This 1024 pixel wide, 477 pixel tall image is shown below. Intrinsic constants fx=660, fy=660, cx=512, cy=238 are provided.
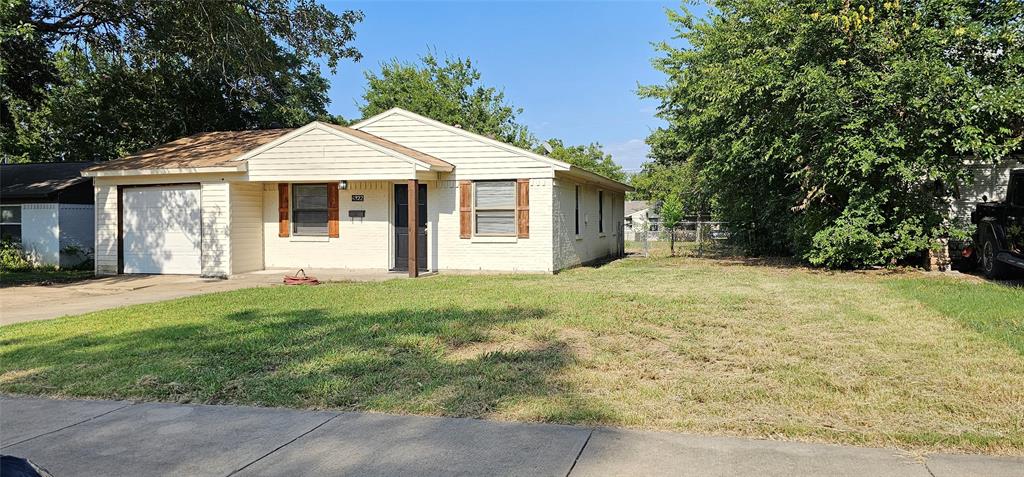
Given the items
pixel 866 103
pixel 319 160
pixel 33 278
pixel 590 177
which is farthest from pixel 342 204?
pixel 866 103

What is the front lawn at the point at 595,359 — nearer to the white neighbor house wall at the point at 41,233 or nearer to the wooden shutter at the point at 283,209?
the wooden shutter at the point at 283,209

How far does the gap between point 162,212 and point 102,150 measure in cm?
1319

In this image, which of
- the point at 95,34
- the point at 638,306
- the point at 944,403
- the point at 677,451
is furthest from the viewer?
the point at 95,34

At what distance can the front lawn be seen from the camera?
15.1ft

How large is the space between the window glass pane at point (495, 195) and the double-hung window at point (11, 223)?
14.7 metres

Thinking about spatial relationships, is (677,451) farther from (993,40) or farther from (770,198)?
(770,198)

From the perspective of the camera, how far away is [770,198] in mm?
18000

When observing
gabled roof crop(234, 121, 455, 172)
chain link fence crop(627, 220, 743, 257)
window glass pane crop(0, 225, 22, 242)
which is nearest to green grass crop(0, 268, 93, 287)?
window glass pane crop(0, 225, 22, 242)

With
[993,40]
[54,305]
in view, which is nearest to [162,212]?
[54,305]

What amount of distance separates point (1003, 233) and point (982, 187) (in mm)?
4096

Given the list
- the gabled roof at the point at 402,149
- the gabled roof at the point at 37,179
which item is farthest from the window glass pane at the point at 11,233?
the gabled roof at the point at 402,149

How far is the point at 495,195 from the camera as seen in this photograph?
15.2 meters

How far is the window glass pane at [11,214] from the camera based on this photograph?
19.9m

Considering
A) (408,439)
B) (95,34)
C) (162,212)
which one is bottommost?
(408,439)
